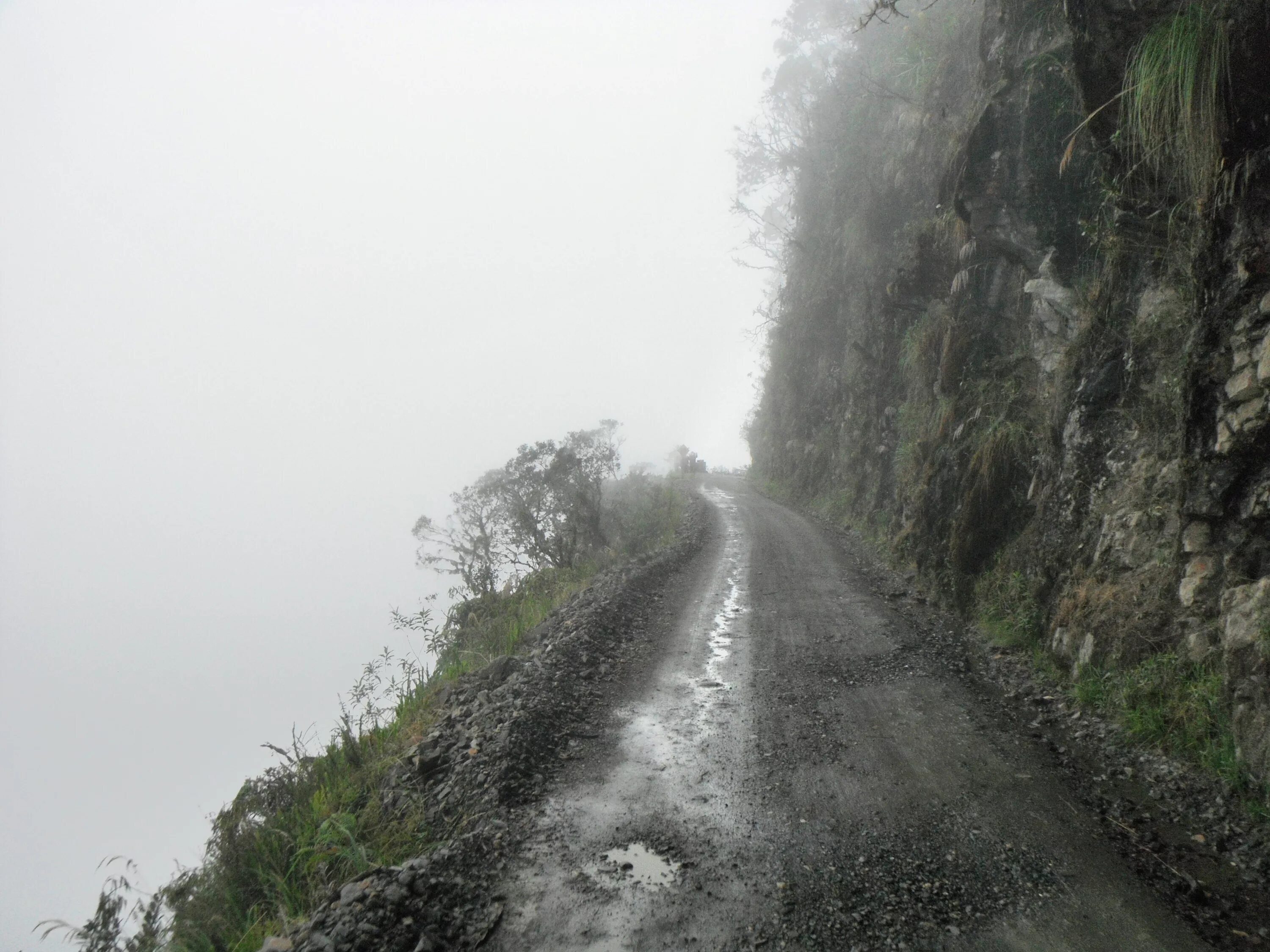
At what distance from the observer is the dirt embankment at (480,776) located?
386cm

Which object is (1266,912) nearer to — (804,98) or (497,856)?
(497,856)

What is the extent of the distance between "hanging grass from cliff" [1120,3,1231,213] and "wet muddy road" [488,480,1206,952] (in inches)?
207

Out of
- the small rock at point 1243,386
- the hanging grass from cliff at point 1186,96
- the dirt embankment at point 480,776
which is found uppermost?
the hanging grass from cliff at point 1186,96

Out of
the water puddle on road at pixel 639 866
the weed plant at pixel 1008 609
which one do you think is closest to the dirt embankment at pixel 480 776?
the water puddle on road at pixel 639 866

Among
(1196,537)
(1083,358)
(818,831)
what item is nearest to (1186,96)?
(1083,358)

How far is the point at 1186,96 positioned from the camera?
5750 millimetres

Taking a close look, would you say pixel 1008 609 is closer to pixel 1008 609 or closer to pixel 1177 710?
pixel 1008 609

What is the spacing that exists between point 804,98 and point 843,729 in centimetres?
3276

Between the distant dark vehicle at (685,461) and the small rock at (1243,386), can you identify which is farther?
the distant dark vehicle at (685,461)

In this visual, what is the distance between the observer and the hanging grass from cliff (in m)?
5.64

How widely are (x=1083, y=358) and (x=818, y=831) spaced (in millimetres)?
6753

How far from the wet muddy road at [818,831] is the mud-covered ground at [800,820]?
2cm

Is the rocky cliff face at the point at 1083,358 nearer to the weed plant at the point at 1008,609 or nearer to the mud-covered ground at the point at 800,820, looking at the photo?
the weed plant at the point at 1008,609

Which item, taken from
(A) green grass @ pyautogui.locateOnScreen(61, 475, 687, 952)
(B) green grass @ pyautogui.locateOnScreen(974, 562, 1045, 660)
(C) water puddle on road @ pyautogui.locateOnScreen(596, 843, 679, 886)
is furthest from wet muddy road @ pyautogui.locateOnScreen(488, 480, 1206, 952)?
(A) green grass @ pyautogui.locateOnScreen(61, 475, 687, 952)
